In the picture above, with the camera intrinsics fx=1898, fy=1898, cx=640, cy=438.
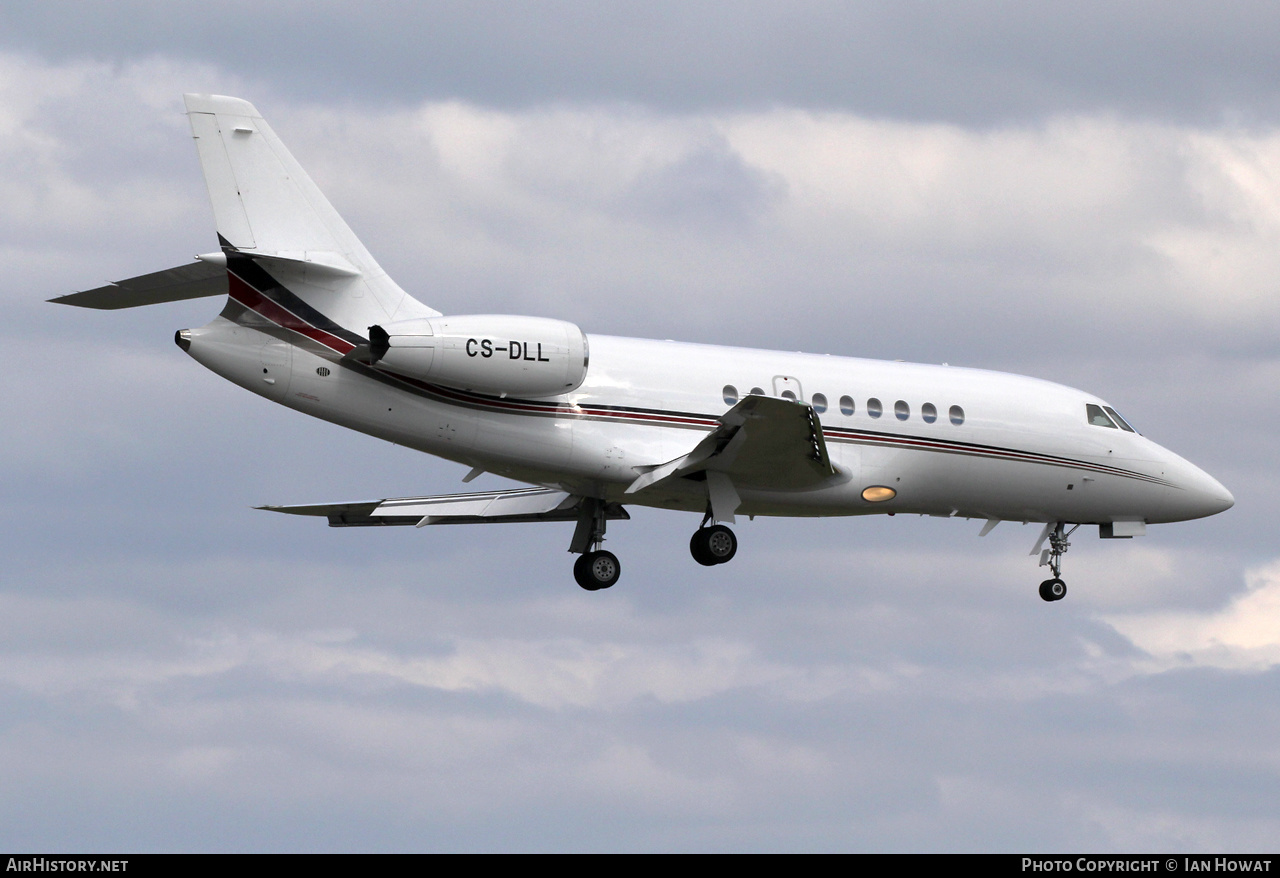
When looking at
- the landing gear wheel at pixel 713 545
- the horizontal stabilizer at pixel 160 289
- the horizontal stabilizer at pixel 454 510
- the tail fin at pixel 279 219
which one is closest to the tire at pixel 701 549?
the landing gear wheel at pixel 713 545

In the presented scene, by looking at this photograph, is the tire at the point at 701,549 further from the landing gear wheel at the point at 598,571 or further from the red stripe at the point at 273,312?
the red stripe at the point at 273,312

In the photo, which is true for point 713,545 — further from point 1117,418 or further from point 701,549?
point 1117,418

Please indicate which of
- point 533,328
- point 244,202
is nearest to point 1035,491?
point 533,328

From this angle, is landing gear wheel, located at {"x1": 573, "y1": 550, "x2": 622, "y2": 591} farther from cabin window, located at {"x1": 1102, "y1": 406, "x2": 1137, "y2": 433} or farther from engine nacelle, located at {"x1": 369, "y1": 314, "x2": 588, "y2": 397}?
cabin window, located at {"x1": 1102, "y1": 406, "x2": 1137, "y2": 433}

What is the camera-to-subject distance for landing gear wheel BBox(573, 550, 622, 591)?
101 feet

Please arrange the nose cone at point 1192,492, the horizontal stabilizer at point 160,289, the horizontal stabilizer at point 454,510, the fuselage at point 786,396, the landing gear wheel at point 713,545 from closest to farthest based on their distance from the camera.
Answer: the horizontal stabilizer at point 160,289, the fuselage at point 786,396, the landing gear wheel at point 713,545, the horizontal stabilizer at point 454,510, the nose cone at point 1192,492

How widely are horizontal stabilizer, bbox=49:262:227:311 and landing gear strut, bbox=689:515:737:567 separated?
8347 millimetres

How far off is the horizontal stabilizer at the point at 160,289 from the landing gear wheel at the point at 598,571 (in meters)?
7.62

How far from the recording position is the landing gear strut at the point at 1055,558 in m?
33.6

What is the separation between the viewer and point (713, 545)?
29891 millimetres

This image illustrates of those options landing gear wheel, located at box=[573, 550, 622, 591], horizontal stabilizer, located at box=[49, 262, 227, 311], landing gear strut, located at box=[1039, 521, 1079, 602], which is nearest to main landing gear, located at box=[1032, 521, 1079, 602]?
landing gear strut, located at box=[1039, 521, 1079, 602]

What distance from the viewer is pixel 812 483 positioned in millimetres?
29922

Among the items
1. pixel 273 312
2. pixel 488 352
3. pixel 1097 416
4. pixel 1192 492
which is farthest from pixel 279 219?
pixel 1192 492

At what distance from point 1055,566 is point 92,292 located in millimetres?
17404
